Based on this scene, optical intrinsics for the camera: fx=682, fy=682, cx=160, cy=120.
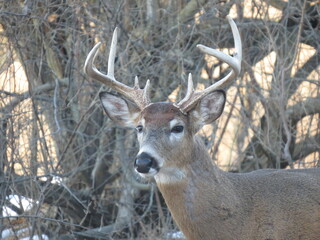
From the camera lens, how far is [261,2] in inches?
287

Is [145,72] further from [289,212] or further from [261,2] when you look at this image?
[289,212]

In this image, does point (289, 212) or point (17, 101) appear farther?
point (17, 101)

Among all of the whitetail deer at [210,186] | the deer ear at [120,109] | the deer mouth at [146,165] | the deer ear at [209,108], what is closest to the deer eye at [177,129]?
the whitetail deer at [210,186]

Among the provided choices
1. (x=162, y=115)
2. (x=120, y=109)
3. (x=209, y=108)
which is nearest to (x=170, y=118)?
(x=162, y=115)

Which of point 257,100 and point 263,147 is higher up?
point 257,100

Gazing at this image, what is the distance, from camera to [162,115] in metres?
4.80

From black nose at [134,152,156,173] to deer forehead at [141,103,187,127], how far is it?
0.34m

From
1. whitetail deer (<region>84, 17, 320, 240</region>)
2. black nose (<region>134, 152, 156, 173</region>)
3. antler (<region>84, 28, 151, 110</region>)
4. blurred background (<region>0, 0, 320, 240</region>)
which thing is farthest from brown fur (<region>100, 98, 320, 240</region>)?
blurred background (<region>0, 0, 320, 240</region>)

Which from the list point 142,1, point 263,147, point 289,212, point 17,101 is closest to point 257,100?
point 263,147

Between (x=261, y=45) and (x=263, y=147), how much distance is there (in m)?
1.16

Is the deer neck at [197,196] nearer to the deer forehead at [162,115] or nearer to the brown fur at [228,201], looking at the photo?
the brown fur at [228,201]

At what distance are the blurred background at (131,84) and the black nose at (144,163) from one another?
2.67 meters

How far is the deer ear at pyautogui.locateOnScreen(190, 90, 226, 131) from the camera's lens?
4.83 metres

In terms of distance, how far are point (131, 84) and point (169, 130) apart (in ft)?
9.44
